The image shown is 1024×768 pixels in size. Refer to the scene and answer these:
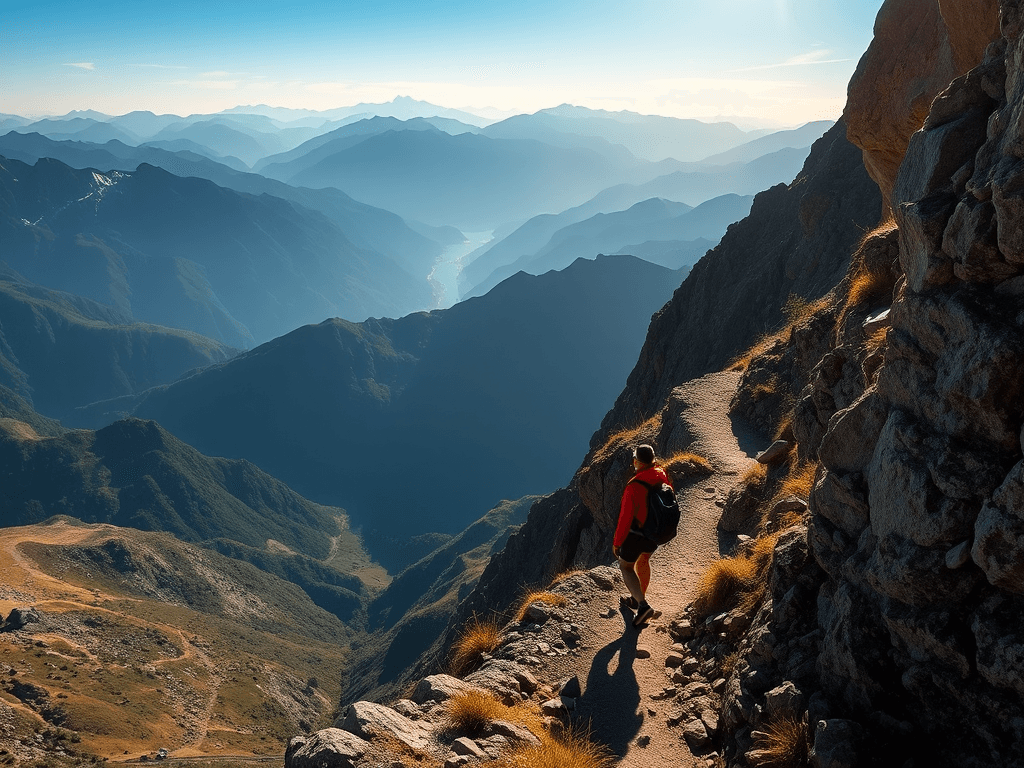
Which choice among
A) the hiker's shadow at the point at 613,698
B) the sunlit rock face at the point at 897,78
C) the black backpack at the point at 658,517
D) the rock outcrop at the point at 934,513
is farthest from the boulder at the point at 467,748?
the sunlit rock face at the point at 897,78

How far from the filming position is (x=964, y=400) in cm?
589

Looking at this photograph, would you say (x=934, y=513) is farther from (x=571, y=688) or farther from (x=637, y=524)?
(x=571, y=688)

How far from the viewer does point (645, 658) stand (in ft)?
33.1

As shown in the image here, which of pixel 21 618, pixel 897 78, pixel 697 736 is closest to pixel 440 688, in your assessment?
pixel 697 736

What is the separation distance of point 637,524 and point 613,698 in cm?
249

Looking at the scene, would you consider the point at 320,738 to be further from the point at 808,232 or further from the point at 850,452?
the point at 808,232

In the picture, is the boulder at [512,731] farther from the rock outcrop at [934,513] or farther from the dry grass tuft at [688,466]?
the dry grass tuft at [688,466]

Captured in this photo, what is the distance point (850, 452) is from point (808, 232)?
51.1 m

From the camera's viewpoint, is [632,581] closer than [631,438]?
Yes

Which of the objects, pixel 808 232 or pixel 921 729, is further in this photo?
pixel 808 232

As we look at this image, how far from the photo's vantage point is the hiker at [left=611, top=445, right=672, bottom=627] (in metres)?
10.2

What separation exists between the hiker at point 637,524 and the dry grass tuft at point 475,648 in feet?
8.10

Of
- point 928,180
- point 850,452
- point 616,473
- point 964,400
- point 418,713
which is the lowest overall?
point 616,473

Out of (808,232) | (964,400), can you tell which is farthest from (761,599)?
(808,232)
